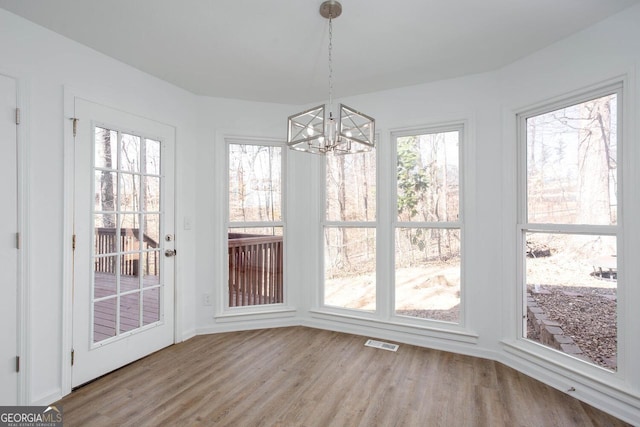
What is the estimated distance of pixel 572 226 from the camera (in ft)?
7.89

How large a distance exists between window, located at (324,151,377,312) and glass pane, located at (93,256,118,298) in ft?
6.74

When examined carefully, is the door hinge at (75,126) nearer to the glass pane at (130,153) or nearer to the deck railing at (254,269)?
the glass pane at (130,153)

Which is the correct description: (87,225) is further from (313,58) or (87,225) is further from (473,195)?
(473,195)

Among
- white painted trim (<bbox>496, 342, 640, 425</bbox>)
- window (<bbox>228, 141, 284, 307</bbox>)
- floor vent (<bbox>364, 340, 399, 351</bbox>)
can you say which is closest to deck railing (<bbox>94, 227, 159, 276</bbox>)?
window (<bbox>228, 141, 284, 307</bbox>)

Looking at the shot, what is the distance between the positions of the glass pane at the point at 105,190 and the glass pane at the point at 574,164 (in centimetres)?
343

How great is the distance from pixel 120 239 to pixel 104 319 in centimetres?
64

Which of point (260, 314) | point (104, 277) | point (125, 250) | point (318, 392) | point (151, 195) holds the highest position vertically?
point (151, 195)

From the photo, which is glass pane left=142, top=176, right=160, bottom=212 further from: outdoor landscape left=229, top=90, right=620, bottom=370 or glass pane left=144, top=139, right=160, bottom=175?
outdoor landscape left=229, top=90, right=620, bottom=370

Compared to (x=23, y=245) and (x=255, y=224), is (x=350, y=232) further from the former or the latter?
(x=23, y=245)

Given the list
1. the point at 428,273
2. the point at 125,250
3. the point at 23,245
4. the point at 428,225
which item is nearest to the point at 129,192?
the point at 125,250

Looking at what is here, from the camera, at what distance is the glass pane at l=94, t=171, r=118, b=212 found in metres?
2.58

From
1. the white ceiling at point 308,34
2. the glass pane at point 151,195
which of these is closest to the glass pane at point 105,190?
the glass pane at point 151,195

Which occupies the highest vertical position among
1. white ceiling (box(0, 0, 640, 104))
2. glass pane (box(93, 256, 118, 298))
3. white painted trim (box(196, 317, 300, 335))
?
white ceiling (box(0, 0, 640, 104))

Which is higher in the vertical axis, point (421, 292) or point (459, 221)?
point (459, 221)
